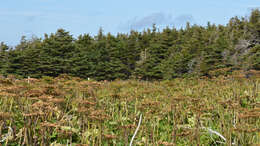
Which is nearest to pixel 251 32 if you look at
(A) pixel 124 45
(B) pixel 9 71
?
(A) pixel 124 45

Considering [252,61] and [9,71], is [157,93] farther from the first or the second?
[9,71]

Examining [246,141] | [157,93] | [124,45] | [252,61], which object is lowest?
[246,141]

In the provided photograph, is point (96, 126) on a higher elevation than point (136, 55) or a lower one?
lower

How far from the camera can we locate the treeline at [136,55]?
33906 mm

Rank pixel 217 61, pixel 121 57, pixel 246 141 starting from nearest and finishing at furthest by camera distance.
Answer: pixel 246 141
pixel 217 61
pixel 121 57

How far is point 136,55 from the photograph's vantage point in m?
43.9

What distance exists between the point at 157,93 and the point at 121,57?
33.3 m

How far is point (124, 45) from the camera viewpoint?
4294cm

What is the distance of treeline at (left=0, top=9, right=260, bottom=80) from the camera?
33906 millimetres

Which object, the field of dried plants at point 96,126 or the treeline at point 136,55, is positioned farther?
the treeline at point 136,55

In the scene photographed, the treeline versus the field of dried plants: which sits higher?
the treeline

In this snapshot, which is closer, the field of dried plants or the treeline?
the field of dried plants

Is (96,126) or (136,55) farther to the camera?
(136,55)

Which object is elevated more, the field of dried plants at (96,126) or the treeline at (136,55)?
the treeline at (136,55)
